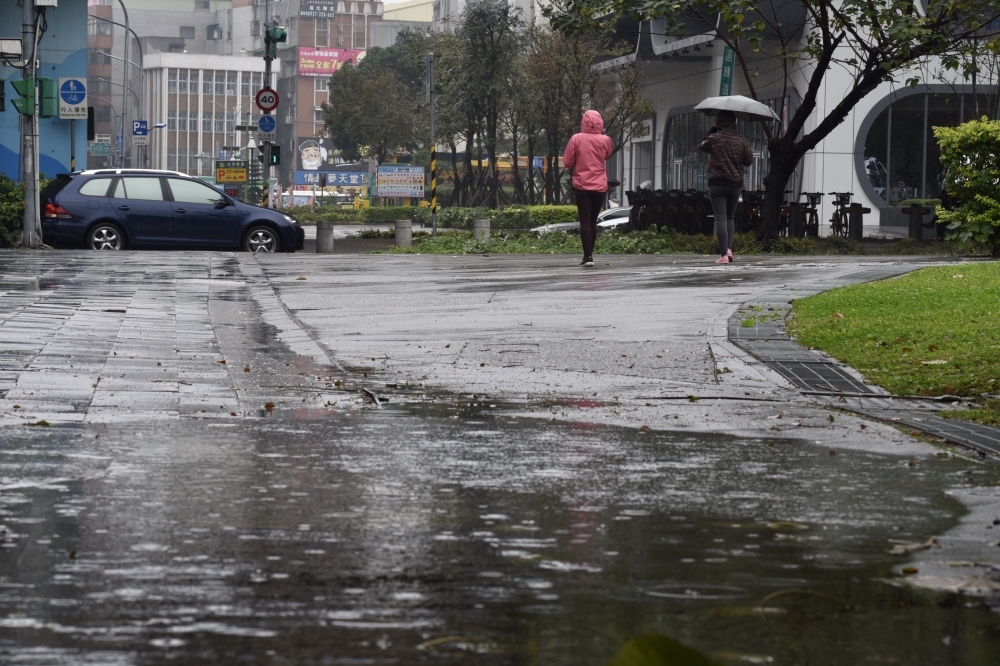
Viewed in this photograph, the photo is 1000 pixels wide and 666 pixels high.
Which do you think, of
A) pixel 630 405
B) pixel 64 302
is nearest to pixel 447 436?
pixel 630 405

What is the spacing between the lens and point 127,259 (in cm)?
2197

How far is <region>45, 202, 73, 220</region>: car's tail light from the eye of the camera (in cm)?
2681

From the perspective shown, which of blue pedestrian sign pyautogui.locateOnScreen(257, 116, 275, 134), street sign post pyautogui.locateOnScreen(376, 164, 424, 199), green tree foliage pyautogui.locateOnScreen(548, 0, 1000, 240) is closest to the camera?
green tree foliage pyautogui.locateOnScreen(548, 0, 1000, 240)

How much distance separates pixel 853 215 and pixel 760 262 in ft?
32.4

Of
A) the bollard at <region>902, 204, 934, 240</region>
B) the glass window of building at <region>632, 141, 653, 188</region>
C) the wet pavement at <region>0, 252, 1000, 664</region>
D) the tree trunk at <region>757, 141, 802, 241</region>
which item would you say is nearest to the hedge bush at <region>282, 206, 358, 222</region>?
the glass window of building at <region>632, 141, 653, 188</region>

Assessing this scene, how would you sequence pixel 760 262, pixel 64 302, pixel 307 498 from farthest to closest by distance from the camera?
1. pixel 760 262
2. pixel 64 302
3. pixel 307 498

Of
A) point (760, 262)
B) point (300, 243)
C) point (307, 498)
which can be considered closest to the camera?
point (307, 498)

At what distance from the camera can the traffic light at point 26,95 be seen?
90.5ft

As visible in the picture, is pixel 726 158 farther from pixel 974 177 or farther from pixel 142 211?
pixel 142 211

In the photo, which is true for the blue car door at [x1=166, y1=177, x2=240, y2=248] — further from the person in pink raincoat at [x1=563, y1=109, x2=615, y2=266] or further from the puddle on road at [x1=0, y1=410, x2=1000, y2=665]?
the puddle on road at [x1=0, y1=410, x2=1000, y2=665]

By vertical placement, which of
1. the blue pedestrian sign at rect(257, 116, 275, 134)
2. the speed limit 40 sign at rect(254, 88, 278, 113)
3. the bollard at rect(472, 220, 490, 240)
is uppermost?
the speed limit 40 sign at rect(254, 88, 278, 113)

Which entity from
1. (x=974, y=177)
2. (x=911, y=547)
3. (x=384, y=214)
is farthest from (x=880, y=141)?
(x=911, y=547)

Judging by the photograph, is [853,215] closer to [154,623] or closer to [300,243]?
[300,243]

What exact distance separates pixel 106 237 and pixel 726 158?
11344 mm
